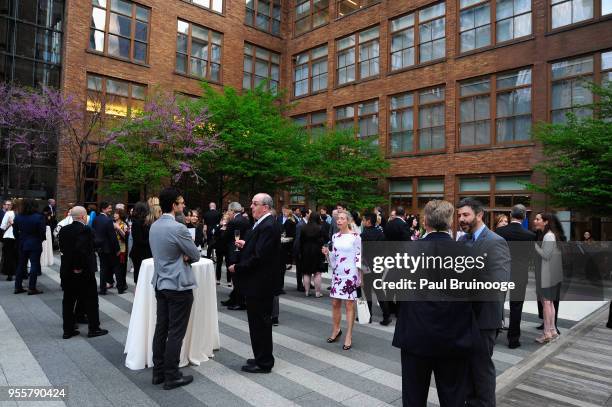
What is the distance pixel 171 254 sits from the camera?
4285 mm

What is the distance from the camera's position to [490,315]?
3445 millimetres

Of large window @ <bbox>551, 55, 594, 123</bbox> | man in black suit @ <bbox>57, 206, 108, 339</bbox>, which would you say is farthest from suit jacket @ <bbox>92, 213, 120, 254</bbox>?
large window @ <bbox>551, 55, 594, 123</bbox>

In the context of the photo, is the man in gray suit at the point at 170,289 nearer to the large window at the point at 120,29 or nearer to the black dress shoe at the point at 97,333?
the black dress shoe at the point at 97,333

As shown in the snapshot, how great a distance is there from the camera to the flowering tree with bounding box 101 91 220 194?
16.2 metres

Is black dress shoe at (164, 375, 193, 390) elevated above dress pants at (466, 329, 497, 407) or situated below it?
below

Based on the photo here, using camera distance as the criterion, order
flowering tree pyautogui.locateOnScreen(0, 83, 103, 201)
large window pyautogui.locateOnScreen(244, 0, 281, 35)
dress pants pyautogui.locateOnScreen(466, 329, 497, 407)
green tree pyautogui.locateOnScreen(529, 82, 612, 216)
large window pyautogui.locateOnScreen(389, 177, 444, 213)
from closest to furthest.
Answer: dress pants pyautogui.locateOnScreen(466, 329, 497, 407) → green tree pyautogui.locateOnScreen(529, 82, 612, 216) → flowering tree pyautogui.locateOnScreen(0, 83, 103, 201) → large window pyautogui.locateOnScreen(389, 177, 444, 213) → large window pyautogui.locateOnScreen(244, 0, 281, 35)

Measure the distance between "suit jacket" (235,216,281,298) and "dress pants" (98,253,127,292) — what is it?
530cm

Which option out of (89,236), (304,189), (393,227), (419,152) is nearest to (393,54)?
(419,152)

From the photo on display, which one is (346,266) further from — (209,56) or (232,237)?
(209,56)

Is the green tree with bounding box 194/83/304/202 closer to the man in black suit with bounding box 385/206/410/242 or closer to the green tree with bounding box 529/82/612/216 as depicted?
the green tree with bounding box 529/82/612/216

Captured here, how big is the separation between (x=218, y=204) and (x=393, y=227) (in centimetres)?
1340

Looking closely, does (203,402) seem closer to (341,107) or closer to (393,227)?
(393,227)

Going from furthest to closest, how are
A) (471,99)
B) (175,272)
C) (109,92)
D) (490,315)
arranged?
(109,92) → (471,99) → (175,272) → (490,315)

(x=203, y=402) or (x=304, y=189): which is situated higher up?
(x=304, y=189)
